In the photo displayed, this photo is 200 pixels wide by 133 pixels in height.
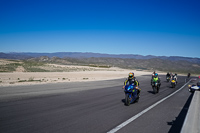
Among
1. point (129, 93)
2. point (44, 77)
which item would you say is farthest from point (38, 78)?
point (129, 93)

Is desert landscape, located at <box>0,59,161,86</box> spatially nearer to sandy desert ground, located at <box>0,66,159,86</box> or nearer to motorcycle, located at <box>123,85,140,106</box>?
sandy desert ground, located at <box>0,66,159,86</box>

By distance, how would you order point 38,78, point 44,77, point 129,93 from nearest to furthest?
point 129,93
point 38,78
point 44,77

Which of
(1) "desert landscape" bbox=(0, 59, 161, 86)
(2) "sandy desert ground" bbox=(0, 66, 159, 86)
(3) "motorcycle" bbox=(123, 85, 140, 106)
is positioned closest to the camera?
(3) "motorcycle" bbox=(123, 85, 140, 106)

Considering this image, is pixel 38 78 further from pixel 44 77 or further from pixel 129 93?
pixel 129 93

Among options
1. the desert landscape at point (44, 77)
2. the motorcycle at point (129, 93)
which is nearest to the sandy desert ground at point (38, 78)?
the desert landscape at point (44, 77)

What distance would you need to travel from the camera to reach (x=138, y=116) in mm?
7047

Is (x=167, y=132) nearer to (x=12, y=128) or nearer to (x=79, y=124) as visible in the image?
(x=79, y=124)

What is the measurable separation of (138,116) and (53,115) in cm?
349

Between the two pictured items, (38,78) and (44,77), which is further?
(44,77)

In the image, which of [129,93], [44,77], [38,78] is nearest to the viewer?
[129,93]

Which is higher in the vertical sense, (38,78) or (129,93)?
(129,93)

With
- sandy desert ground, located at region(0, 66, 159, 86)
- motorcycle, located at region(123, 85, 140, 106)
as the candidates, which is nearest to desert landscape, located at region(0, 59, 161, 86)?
sandy desert ground, located at region(0, 66, 159, 86)

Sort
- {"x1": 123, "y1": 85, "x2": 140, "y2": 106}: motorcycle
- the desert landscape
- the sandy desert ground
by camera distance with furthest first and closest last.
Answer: the desert landscape < the sandy desert ground < {"x1": 123, "y1": 85, "x2": 140, "y2": 106}: motorcycle

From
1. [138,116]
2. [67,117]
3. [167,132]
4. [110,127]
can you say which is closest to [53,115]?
[67,117]
